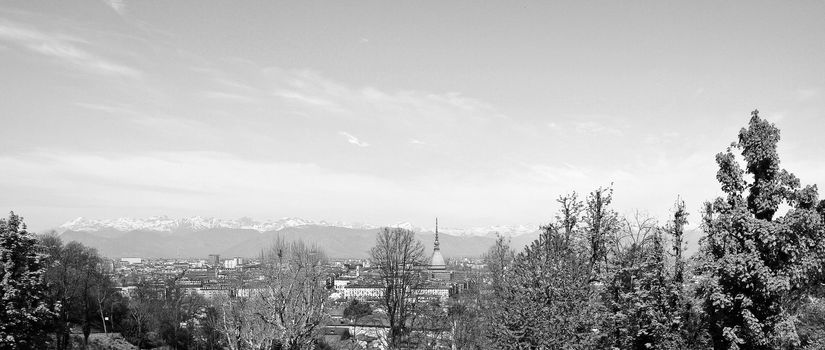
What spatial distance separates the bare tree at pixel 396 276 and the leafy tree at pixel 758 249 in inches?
577

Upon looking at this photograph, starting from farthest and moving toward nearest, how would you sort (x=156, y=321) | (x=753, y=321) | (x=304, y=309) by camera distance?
1. (x=156, y=321)
2. (x=753, y=321)
3. (x=304, y=309)

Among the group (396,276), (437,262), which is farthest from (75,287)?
(437,262)

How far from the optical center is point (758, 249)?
1786 centimetres

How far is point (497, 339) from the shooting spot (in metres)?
21.5

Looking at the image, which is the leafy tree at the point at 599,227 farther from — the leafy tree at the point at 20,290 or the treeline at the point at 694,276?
the leafy tree at the point at 20,290

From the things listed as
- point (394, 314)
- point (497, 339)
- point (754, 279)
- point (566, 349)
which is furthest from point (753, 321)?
point (394, 314)

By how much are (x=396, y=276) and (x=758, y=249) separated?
1641 cm

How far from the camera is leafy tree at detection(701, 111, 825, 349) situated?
677 inches

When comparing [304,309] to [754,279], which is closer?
[304,309]

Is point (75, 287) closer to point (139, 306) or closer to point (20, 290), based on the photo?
point (139, 306)

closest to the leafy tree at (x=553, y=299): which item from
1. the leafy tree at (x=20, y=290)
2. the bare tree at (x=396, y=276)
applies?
the bare tree at (x=396, y=276)

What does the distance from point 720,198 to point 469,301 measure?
83.3 feet

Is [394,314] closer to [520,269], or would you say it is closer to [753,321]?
→ [520,269]

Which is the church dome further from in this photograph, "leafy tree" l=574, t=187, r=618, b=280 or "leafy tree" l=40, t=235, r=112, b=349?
"leafy tree" l=574, t=187, r=618, b=280
